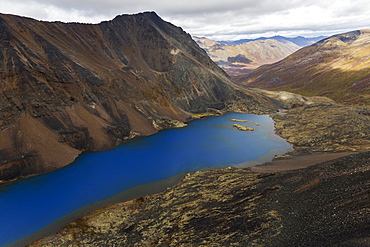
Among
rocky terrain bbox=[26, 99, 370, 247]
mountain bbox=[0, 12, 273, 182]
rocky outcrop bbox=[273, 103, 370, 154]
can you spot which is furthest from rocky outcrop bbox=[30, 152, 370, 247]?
mountain bbox=[0, 12, 273, 182]

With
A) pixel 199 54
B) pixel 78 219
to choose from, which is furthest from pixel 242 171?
pixel 199 54

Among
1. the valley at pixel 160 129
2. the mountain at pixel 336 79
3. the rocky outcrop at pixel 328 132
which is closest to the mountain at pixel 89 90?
the valley at pixel 160 129

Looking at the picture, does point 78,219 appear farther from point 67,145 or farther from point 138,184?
point 67,145

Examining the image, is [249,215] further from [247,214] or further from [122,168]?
[122,168]

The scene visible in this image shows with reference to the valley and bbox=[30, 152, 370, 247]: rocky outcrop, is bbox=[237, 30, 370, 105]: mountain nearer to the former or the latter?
the valley

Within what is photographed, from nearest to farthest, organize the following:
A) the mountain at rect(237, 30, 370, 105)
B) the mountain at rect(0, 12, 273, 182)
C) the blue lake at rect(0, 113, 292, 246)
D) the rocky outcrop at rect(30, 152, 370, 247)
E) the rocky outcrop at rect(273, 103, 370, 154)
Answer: the rocky outcrop at rect(30, 152, 370, 247) < the blue lake at rect(0, 113, 292, 246) < the mountain at rect(0, 12, 273, 182) < the rocky outcrop at rect(273, 103, 370, 154) < the mountain at rect(237, 30, 370, 105)

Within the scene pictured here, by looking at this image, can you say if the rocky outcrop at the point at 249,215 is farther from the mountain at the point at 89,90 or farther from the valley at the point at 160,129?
the mountain at the point at 89,90
